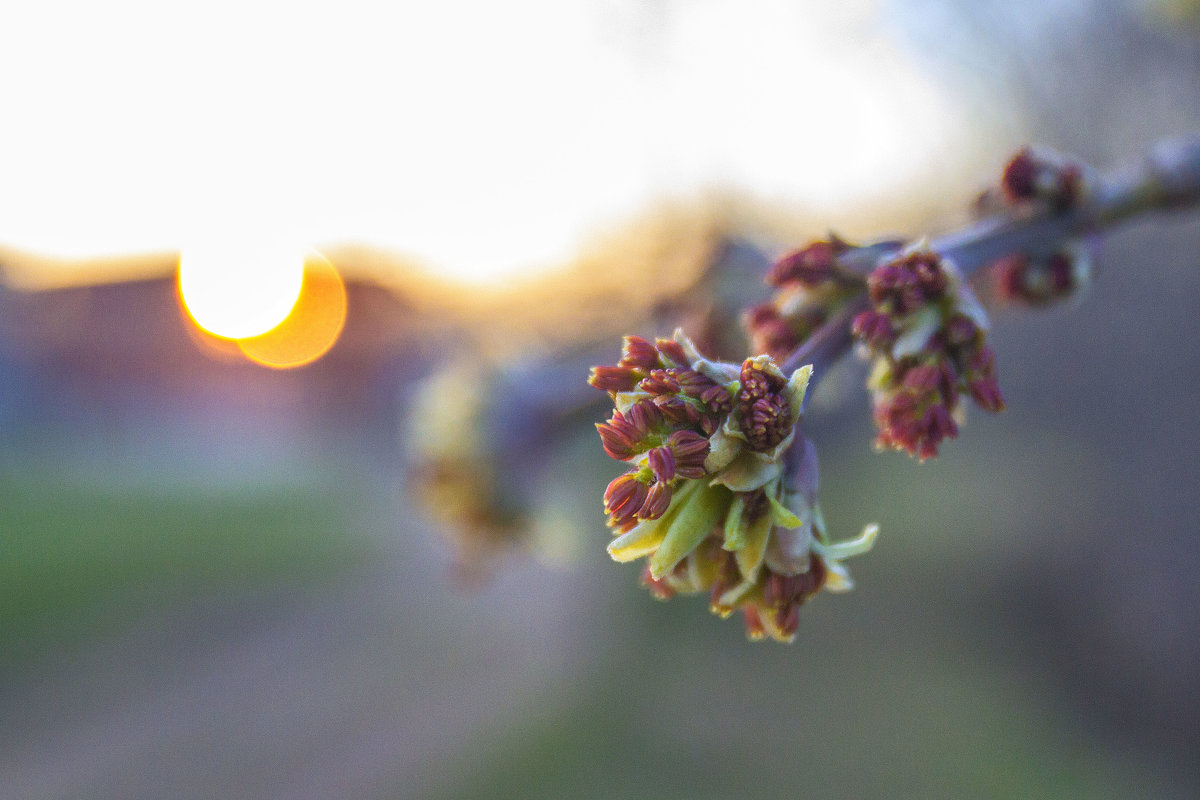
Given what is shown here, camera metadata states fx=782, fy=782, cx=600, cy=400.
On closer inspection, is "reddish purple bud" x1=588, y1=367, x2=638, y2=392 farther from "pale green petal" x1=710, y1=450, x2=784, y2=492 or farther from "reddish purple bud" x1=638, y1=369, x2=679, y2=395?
"pale green petal" x1=710, y1=450, x2=784, y2=492

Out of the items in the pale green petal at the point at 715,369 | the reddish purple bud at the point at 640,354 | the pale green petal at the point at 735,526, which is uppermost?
the reddish purple bud at the point at 640,354

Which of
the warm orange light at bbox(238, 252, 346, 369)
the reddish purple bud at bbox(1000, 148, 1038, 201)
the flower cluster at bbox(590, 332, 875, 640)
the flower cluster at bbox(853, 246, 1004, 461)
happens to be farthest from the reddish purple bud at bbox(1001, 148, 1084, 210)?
the warm orange light at bbox(238, 252, 346, 369)

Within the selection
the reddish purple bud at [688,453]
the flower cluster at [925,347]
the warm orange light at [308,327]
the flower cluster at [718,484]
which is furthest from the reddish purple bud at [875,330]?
the warm orange light at [308,327]

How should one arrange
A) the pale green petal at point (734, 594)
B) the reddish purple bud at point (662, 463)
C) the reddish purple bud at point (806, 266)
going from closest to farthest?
the reddish purple bud at point (662, 463) → the pale green petal at point (734, 594) → the reddish purple bud at point (806, 266)

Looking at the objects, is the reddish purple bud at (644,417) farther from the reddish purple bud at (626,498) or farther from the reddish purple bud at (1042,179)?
the reddish purple bud at (1042,179)

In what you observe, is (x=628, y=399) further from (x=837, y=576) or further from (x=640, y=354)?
(x=837, y=576)

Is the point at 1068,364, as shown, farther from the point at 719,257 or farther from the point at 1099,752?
the point at 719,257

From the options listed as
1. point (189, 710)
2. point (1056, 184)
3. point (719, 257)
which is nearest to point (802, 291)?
point (1056, 184)
